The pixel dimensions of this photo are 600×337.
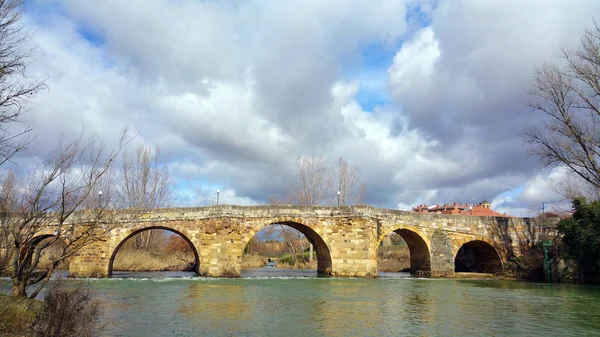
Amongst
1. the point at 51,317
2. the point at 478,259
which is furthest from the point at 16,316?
the point at 478,259

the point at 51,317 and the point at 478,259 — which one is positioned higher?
the point at 478,259

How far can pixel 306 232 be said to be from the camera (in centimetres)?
2483

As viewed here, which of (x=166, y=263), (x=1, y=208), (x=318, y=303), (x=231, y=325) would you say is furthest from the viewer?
(x=166, y=263)

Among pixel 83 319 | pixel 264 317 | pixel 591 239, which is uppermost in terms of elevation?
pixel 591 239

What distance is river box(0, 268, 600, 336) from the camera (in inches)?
362

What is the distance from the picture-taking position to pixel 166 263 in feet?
103

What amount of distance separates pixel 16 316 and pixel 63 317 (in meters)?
0.90

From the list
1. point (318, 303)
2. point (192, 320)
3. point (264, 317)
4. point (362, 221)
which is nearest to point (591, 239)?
point (362, 221)

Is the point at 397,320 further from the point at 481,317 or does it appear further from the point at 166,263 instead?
the point at 166,263

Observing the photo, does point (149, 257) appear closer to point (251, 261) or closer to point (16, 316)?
point (251, 261)

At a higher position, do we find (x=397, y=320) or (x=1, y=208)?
(x=1, y=208)

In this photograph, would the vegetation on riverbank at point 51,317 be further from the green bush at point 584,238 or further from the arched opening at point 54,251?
the green bush at point 584,238

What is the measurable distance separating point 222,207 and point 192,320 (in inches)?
491

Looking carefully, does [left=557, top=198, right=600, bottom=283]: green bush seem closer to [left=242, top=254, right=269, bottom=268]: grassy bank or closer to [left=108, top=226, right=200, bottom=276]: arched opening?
[left=108, top=226, right=200, bottom=276]: arched opening
